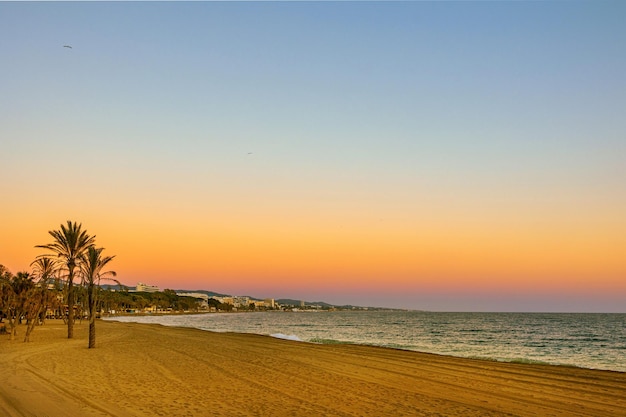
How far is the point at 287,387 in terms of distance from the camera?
1681 cm

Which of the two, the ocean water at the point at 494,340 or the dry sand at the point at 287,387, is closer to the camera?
the dry sand at the point at 287,387

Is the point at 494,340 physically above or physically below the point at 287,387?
below

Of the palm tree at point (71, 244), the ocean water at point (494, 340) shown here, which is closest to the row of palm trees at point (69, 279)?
the palm tree at point (71, 244)

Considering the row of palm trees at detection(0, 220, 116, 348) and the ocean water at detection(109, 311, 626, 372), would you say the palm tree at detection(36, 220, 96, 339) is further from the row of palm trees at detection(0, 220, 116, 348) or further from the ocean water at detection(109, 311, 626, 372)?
the ocean water at detection(109, 311, 626, 372)

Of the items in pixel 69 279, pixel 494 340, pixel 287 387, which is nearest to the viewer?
pixel 287 387

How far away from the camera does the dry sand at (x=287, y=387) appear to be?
13.0 metres

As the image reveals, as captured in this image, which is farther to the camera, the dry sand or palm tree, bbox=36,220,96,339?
palm tree, bbox=36,220,96,339

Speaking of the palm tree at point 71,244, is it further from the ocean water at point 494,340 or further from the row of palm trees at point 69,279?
the ocean water at point 494,340

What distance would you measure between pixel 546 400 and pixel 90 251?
2598cm

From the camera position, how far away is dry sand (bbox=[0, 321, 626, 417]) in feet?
42.5

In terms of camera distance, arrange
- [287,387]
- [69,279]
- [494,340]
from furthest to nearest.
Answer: [494,340] → [69,279] → [287,387]

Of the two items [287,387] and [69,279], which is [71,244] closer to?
[69,279]

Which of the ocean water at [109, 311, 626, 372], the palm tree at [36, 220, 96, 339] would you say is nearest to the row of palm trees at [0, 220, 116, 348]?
the palm tree at [36, 220, 96, 339]

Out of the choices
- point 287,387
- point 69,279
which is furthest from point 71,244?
point 287,387
